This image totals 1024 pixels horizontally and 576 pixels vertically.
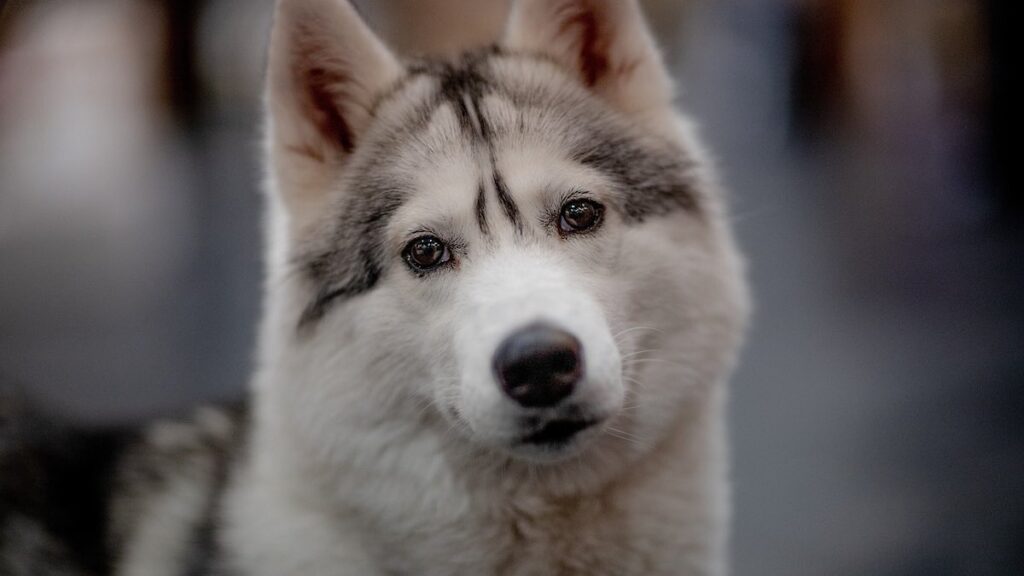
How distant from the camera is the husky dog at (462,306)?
1241 mm

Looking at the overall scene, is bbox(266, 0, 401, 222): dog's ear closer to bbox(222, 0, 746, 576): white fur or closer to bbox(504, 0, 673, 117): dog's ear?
bbox(222, 0, 746, 576): white fur

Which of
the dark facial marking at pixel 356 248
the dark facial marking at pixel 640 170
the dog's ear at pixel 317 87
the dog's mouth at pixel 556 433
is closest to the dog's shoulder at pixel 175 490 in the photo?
the dark facial marking at pixel 356 248

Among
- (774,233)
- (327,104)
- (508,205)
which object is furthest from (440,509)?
(774,233)

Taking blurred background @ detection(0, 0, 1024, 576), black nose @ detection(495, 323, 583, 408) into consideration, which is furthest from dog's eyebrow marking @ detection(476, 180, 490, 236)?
blurred background @ detection(0, 0, 1024, 576)

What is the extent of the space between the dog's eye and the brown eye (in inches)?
8.0

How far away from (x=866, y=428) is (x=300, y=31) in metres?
1.86

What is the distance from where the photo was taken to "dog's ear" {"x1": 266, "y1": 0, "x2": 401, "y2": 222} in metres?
1.28

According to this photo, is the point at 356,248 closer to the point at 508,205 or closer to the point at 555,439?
the point at 508,205

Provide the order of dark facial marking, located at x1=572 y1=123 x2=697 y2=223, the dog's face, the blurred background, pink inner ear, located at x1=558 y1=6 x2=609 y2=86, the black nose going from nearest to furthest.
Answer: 1. the black nose
2. the dog's face
3. dark facial marking, located at x1=572 y1=123 x2=697 y2=223
4. pink inner ear, located at x1=558 y1=6 x2=609 y2=86
5. the blurred background

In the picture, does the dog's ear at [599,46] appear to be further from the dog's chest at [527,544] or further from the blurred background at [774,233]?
the dog's chest at [527,544]

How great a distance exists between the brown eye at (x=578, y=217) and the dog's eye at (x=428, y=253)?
8.0 inches

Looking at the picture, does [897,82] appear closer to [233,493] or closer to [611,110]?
[611,110]

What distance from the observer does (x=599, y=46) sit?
1460mm

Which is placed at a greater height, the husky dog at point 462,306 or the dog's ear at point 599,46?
the dog's ear at point 599,46
